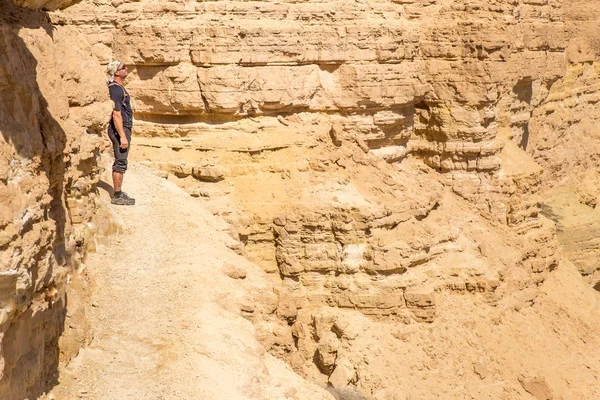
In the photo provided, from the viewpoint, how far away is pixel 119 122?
42.3 feet

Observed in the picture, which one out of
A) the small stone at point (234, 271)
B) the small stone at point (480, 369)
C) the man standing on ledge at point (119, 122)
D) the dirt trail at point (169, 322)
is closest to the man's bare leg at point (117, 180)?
the man standing on ledge at point (119, 122)

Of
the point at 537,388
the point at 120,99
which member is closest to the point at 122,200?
the point at 120,99

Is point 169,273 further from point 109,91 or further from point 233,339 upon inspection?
point 109,91

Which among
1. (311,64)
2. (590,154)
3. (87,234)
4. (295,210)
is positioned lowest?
(590,154)

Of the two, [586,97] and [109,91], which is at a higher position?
[109,91]

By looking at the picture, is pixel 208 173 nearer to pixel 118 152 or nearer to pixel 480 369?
pixel 118 152

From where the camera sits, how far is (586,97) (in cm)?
2986

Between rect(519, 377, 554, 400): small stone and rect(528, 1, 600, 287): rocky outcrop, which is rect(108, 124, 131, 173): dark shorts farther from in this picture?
rect(528, 1, 600, 287): rocky outcrop

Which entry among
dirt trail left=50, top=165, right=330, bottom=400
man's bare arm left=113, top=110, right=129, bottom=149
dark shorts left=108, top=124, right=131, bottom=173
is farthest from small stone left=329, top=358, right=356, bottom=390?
man's bare arm left=113, top=110, right=129, bottom=149

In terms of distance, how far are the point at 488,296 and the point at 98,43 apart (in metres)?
8.52

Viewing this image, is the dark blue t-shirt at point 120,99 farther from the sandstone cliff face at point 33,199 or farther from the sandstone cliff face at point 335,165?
the sandstone cliff face at point 335,165

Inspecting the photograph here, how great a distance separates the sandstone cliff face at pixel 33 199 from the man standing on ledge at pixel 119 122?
1898 millimetres

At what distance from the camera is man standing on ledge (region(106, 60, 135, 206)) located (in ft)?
42.1

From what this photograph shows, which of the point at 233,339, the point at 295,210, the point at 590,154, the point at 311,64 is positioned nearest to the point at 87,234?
the point at 233,339
